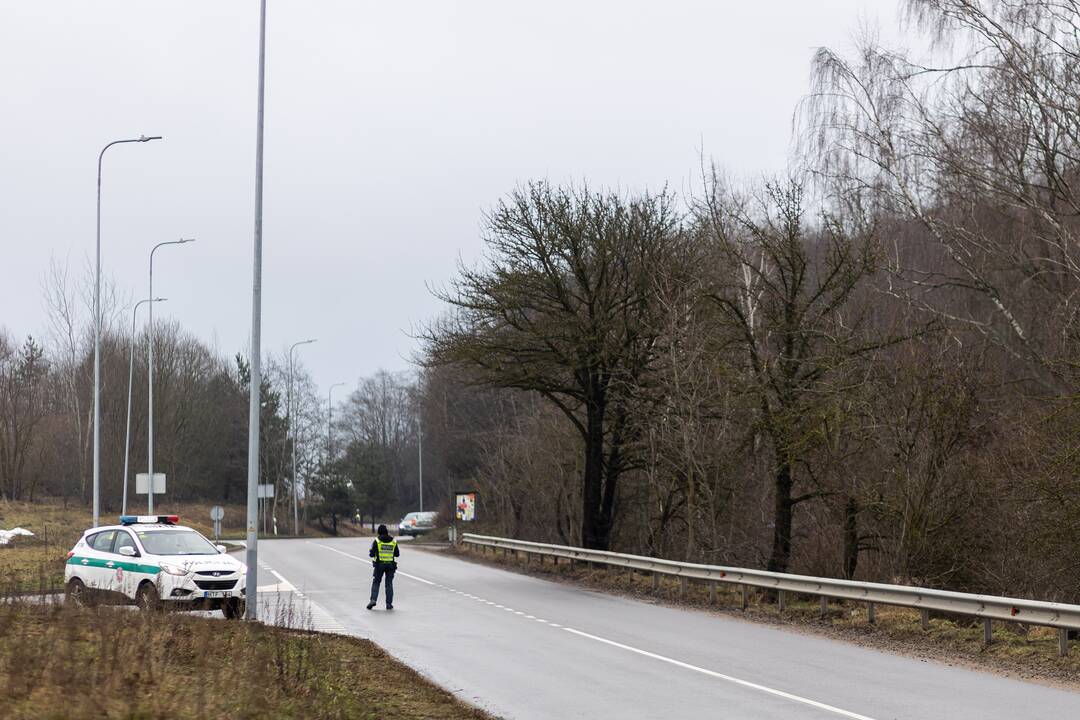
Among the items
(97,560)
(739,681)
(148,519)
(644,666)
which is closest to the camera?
(739,681)

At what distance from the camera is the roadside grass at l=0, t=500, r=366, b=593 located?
22.1 meters

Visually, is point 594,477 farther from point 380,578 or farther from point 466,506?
point 466,506

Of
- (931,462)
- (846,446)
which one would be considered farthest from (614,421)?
(931,462)

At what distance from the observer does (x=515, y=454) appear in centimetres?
5181

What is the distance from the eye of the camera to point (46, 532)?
44.0 metres

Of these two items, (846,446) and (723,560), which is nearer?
(846,446)

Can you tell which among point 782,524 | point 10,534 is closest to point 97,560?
point 782,524

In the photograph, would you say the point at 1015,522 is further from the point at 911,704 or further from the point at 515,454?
the point at 515,454

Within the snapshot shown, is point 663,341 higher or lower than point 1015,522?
higher

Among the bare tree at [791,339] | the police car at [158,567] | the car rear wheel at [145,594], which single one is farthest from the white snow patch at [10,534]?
the bare tree at [791,339]

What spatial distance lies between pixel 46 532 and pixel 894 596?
34.2 metres

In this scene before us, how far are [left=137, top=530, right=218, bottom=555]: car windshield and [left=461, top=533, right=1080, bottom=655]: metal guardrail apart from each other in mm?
9950

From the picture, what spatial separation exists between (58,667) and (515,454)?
42.5 m

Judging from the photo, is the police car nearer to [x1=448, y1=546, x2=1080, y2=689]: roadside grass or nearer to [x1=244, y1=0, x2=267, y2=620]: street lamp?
[x1=244, y1=0, x2=267, y2=620]: street lamp
